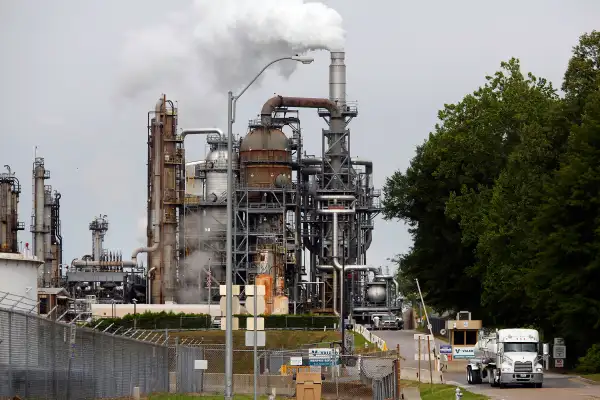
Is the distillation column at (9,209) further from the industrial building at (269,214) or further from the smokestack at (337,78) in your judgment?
the smokestack at (337,78)

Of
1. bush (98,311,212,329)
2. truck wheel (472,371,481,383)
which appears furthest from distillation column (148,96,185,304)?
truck wheel (472,371,481,383)

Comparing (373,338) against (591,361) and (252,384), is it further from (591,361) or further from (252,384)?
(252,384)

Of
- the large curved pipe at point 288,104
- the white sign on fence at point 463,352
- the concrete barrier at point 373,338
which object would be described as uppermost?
the large curved pipe at point 288,104

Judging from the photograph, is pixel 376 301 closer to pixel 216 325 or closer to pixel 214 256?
pixel 214 256

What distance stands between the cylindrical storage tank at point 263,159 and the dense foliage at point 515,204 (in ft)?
48.7

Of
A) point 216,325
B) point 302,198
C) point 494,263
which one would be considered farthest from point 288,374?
point 302,198

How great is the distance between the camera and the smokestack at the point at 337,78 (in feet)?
433

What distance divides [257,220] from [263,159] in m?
5.90

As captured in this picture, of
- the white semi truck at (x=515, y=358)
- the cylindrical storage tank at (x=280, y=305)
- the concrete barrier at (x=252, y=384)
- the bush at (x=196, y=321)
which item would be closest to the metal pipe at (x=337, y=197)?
the cylindrical storage tank at (x=280, y=305)

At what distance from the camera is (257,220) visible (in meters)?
131

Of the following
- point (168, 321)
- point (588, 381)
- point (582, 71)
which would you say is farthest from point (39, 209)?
point (588, 381)

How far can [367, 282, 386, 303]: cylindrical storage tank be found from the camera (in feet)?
443

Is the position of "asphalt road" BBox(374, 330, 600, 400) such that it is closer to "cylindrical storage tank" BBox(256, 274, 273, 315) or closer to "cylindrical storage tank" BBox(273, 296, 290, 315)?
"cylindrical storage tank" BBox(256, 274, 273, 315)

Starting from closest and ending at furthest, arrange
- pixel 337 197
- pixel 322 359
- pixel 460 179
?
pixel 322 359 < pixel 460 179 < pixel 337 197
